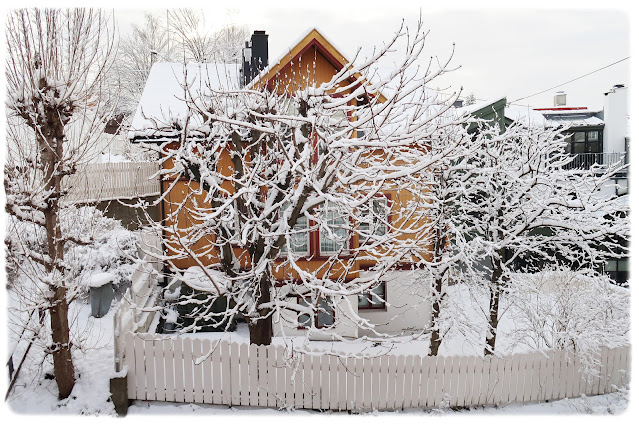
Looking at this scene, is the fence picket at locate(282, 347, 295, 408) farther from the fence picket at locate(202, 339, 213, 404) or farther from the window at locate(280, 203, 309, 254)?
the window at locate(280, 203, 309, 254)

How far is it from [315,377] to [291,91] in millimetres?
6925

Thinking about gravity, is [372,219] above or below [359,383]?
above

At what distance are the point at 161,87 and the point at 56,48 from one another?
311 inches

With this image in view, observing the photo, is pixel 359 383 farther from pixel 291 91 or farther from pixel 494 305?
pixel 291 91

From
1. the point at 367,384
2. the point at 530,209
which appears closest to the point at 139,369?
the point at 367,384

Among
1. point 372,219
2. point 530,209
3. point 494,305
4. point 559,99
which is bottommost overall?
point 494,305

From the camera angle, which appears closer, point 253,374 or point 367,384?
point 253,374

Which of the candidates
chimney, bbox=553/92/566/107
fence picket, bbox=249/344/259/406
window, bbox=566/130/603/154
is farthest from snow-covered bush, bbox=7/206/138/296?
chimney, bbox=553/92/566/107

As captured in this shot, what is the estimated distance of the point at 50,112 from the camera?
7020 mm

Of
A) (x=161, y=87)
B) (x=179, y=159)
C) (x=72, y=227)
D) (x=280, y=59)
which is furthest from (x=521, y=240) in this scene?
(x=161, y=87)

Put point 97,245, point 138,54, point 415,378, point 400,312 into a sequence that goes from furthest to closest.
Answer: point 138,54 < point 400,312 < point 97,245 < point 415,378

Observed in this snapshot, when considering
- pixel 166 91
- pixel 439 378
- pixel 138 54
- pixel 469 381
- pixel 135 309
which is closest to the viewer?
pixel 439 378

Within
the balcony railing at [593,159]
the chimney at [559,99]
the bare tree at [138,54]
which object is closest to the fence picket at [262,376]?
the balcony railing at [593,159]

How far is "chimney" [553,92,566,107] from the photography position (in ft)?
79.5
